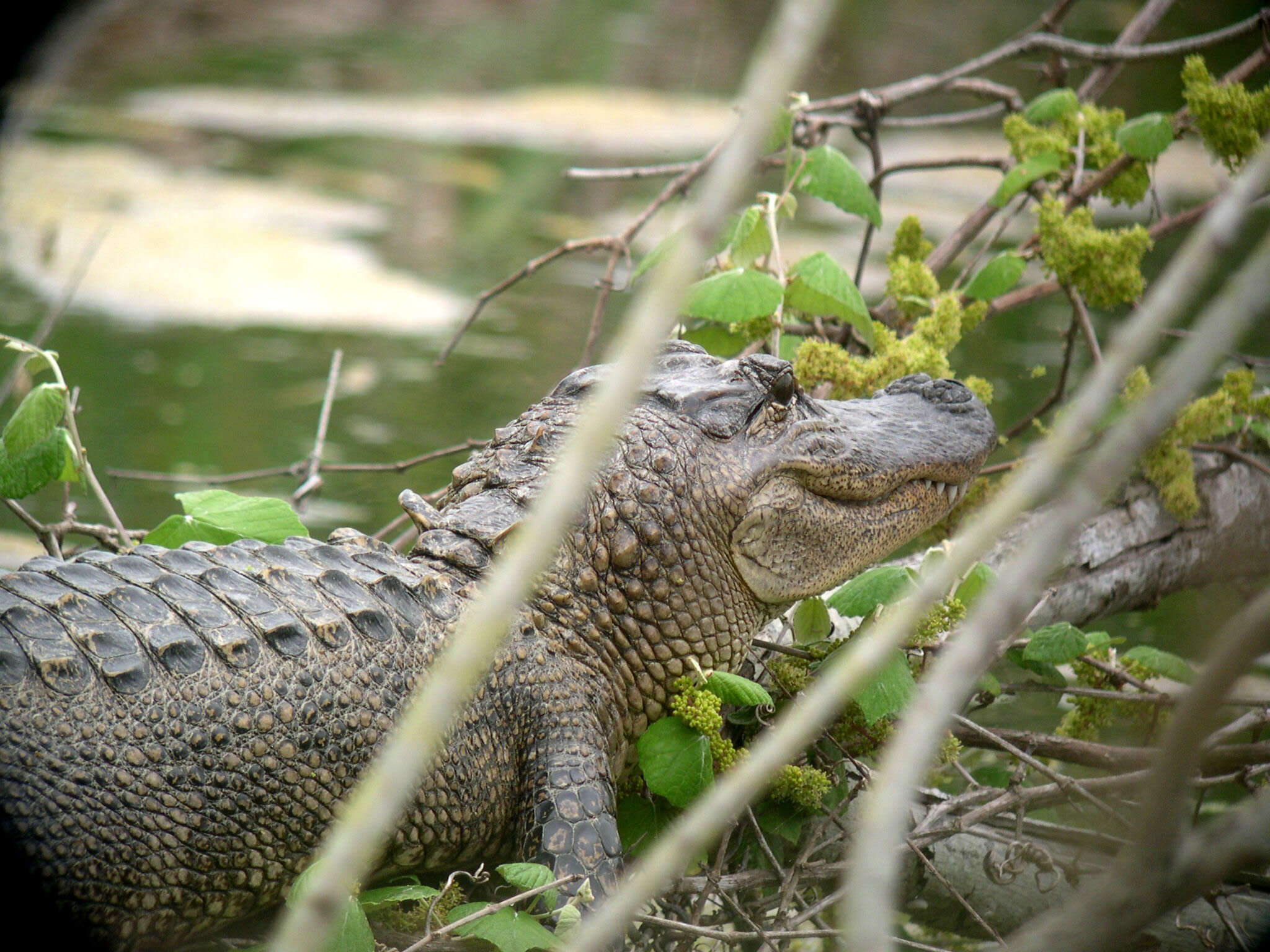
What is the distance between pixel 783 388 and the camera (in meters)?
1.58

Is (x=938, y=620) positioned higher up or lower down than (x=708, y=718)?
higher up

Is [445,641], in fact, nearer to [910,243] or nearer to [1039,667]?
[1039,667]

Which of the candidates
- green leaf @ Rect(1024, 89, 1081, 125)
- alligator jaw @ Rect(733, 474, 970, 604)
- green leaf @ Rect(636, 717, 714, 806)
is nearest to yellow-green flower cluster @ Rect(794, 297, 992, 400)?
alligator jaw @ Rect(733, 474, 970, 604)

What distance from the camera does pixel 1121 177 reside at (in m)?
2.23

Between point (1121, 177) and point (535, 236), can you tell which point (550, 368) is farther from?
point (1121, 177)

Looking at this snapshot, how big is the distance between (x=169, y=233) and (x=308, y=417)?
243 centimetres

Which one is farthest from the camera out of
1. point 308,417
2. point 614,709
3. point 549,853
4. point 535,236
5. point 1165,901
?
point 535,236

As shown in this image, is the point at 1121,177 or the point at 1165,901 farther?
the point at 1121,177

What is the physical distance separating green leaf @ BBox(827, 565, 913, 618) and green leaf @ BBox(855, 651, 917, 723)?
107 mm

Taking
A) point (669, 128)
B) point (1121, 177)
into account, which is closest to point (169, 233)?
point (669, 128)

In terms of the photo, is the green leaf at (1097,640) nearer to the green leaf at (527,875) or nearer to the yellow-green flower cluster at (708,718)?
the yellow-green flower cluster at (708,718)

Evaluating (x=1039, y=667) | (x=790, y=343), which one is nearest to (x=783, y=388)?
(x=790, y=343)

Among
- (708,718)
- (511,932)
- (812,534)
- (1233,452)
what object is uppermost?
(1233,452)

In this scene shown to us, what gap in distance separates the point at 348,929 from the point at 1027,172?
6.19 ft
